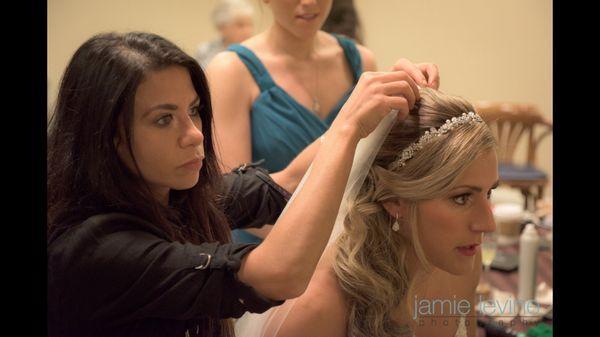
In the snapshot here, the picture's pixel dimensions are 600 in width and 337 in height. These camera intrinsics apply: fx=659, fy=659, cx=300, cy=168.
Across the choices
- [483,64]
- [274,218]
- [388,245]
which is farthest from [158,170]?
[483,64]

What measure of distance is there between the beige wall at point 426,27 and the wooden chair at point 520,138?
2.61ft

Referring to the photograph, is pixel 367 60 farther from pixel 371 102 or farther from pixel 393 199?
pixel 371 102

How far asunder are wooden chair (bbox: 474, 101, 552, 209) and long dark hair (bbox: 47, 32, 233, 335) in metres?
2.10

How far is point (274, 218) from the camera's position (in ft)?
4.07

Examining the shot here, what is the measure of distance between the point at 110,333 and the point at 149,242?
0.13 metres

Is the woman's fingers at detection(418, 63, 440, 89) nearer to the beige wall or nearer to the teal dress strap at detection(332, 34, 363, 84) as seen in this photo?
the beige wall

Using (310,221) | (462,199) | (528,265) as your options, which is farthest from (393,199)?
(528,265)

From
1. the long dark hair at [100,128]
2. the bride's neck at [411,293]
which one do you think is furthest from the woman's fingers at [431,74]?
the long dark hair at [100,128]

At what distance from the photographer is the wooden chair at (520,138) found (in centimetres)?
285

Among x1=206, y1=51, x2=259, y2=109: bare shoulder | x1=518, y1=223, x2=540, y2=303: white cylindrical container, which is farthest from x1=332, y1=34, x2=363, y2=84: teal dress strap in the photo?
x1=518, y1=223, x2=540, y2=303: white cylindrical container

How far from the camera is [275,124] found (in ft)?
5.06

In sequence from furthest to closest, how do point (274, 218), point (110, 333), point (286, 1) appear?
point (286, 1) → point (274, 218) → point (110, 333)

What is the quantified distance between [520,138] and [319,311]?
7.22 ft
